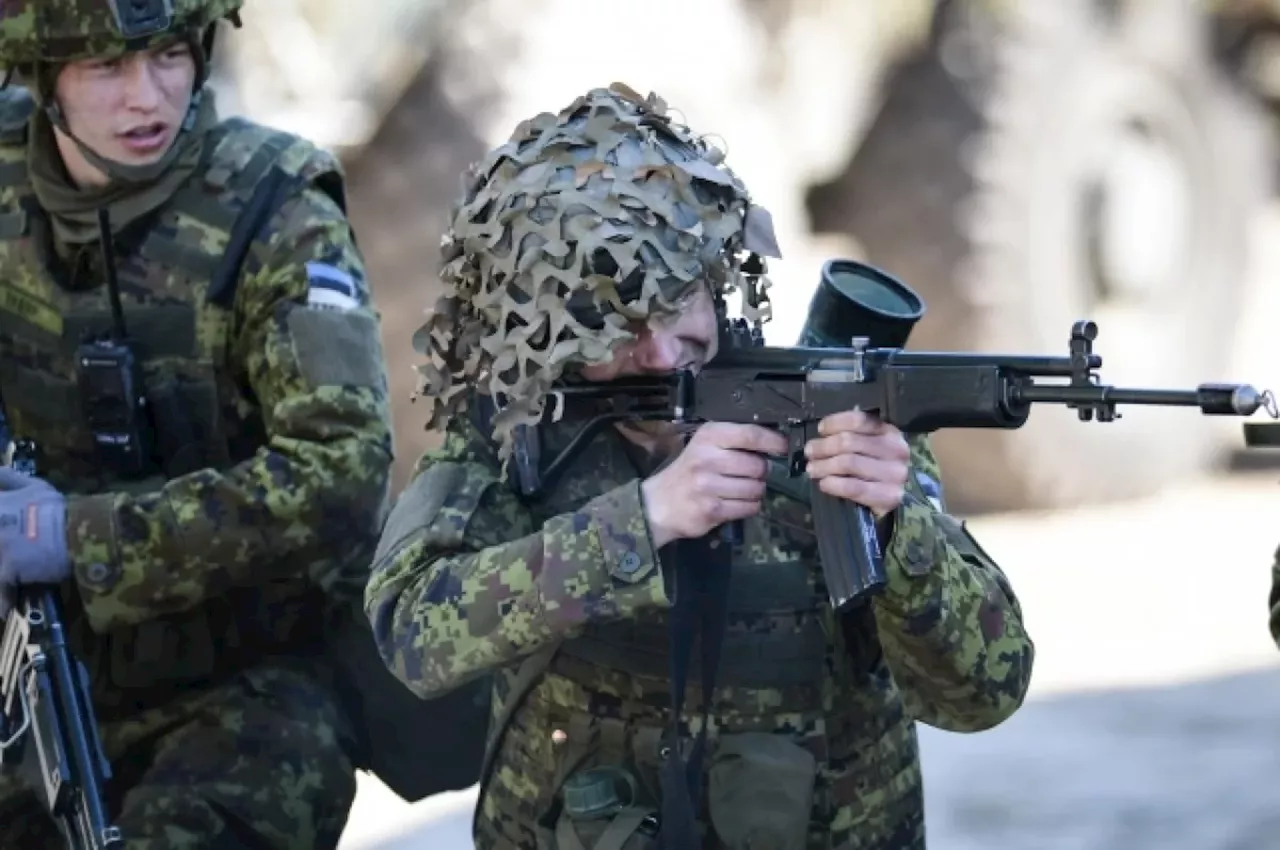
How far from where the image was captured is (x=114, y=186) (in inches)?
115

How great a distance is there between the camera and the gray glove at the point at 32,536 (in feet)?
8.98

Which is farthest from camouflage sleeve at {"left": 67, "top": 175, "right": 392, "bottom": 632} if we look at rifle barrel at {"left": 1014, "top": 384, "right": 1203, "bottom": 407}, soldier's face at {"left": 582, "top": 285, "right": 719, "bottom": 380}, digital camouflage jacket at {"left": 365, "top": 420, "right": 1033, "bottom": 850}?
rifle barrel at {"left": 1014, "top": 384, "right": 1203, "bottom": 407}

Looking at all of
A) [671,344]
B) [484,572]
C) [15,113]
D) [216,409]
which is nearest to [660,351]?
[671,344]

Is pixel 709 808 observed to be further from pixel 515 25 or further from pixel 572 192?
pixel 515 25

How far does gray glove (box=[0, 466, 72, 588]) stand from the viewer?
2738 mm

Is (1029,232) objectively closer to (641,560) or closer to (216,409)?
(216,409)

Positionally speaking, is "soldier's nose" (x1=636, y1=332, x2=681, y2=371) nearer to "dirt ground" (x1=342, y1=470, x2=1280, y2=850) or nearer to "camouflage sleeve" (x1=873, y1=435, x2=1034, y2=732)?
"camouflage sleeve" (x1=873, y1=435, x2=1034, y2=732)

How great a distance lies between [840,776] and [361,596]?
0.87m

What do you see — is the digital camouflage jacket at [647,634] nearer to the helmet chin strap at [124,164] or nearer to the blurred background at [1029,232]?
the helmet chin strap at [124,164]

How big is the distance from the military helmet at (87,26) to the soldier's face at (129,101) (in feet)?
0.09

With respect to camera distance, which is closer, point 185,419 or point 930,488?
point 930,488

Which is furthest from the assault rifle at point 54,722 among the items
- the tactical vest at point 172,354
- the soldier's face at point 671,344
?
the soldier's face at point 671,344

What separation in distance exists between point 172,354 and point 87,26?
45cm

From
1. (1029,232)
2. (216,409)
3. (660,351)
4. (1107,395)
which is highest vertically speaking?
(1029,232)
